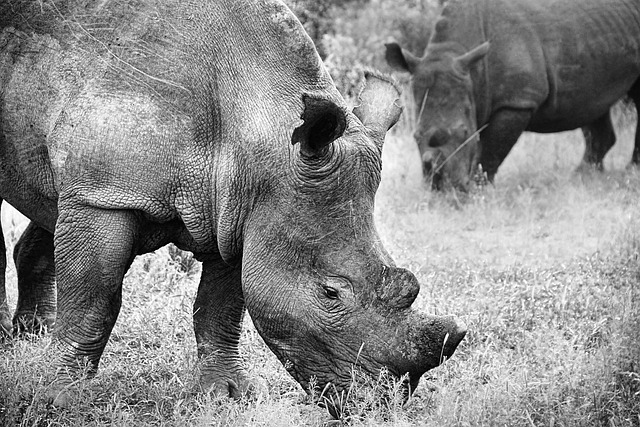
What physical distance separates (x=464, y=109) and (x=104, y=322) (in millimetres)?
5973

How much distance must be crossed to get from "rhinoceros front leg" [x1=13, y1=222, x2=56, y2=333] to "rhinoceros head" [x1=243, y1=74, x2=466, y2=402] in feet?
6.53

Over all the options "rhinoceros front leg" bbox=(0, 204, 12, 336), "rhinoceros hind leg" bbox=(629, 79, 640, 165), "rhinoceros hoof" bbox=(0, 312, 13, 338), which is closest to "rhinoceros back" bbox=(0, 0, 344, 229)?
"rhinoceros front leg" bbox=(0, 204, 12, 336)

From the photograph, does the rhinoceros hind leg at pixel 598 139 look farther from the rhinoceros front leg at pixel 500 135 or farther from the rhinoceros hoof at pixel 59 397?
the rhinoceros hoof at pixel 59 397

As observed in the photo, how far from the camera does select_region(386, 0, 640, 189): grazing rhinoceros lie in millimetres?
10453

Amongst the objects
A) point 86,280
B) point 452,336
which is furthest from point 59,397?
point 452,336

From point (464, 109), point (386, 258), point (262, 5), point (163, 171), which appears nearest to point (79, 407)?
point (163, 171)

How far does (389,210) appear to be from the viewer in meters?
9.73

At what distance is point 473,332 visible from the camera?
6.59 metres

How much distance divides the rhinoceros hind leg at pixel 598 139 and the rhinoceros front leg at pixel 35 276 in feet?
22.0

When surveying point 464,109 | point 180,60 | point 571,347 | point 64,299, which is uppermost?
point 180,60

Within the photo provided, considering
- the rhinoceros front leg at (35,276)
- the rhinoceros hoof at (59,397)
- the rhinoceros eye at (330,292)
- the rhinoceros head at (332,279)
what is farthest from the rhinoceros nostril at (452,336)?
the rhinoceros front leg at (35,276)

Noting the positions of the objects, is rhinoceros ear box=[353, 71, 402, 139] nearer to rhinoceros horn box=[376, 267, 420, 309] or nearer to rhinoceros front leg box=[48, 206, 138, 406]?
rhinoceros horn box=[376, 267, 420, 309]

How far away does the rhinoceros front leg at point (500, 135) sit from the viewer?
10.9 m

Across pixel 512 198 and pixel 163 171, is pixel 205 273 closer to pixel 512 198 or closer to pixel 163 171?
pixel 163 171
